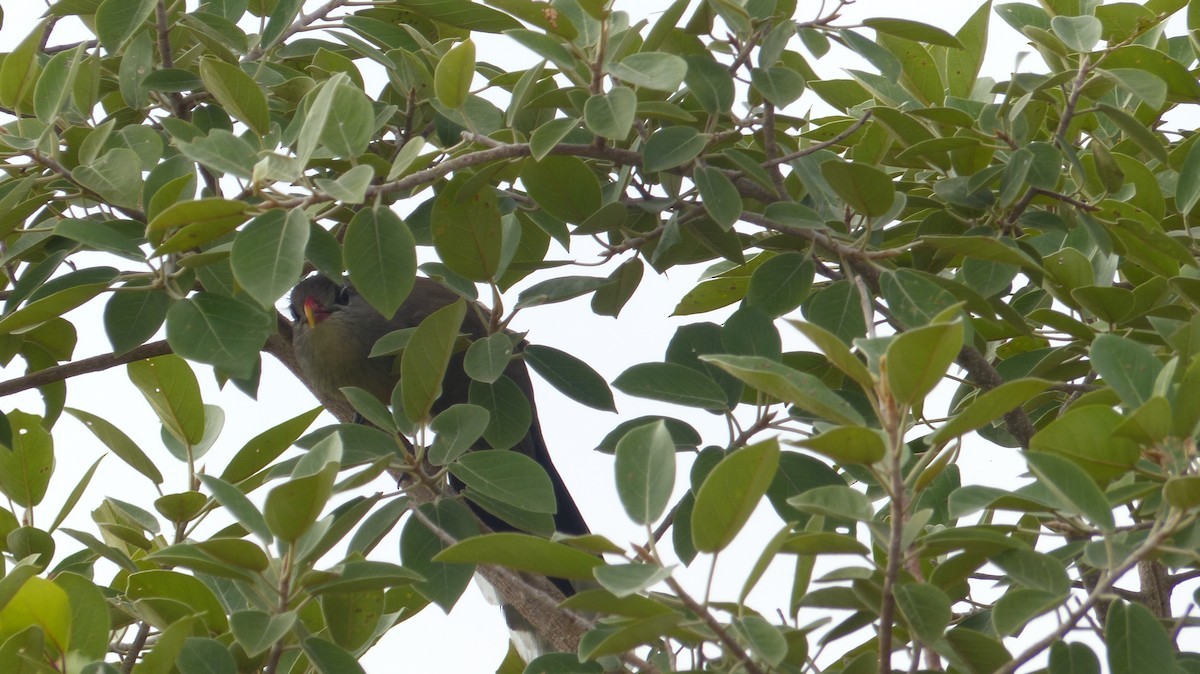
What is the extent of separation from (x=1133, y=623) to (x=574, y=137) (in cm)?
125

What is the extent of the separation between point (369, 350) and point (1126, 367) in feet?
9.34

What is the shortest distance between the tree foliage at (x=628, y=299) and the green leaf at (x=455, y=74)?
0.03 meters

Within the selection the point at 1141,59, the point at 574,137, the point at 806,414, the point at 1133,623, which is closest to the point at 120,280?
the point at 574,137

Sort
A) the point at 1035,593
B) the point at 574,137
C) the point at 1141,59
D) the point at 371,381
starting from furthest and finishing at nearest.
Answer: the point at 371,381
the point at 1141,59
the point at 574,137
the point at 1035,593

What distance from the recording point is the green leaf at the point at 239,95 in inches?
75.7

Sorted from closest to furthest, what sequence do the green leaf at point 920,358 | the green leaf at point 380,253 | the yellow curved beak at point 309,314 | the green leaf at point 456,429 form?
the green leaf at point 920,358, the green leaf at point 380,253, the green leaf at point 456,429, the yellow curved beak at point 309,314

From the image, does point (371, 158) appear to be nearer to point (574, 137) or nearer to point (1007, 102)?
point (574, 137)

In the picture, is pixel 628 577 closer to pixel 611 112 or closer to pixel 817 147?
pixel 611 112

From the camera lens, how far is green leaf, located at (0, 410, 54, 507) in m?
2.35

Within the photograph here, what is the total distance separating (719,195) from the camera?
1.96 meters

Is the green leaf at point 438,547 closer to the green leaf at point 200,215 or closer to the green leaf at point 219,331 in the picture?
the green leaf at point 219,331

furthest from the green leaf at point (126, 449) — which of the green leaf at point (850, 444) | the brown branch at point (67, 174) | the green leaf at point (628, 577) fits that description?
the green leaf at point (850, 444)

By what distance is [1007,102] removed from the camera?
2062mm

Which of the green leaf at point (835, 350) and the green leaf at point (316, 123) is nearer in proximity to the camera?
the green leaf at point (835, 350)
